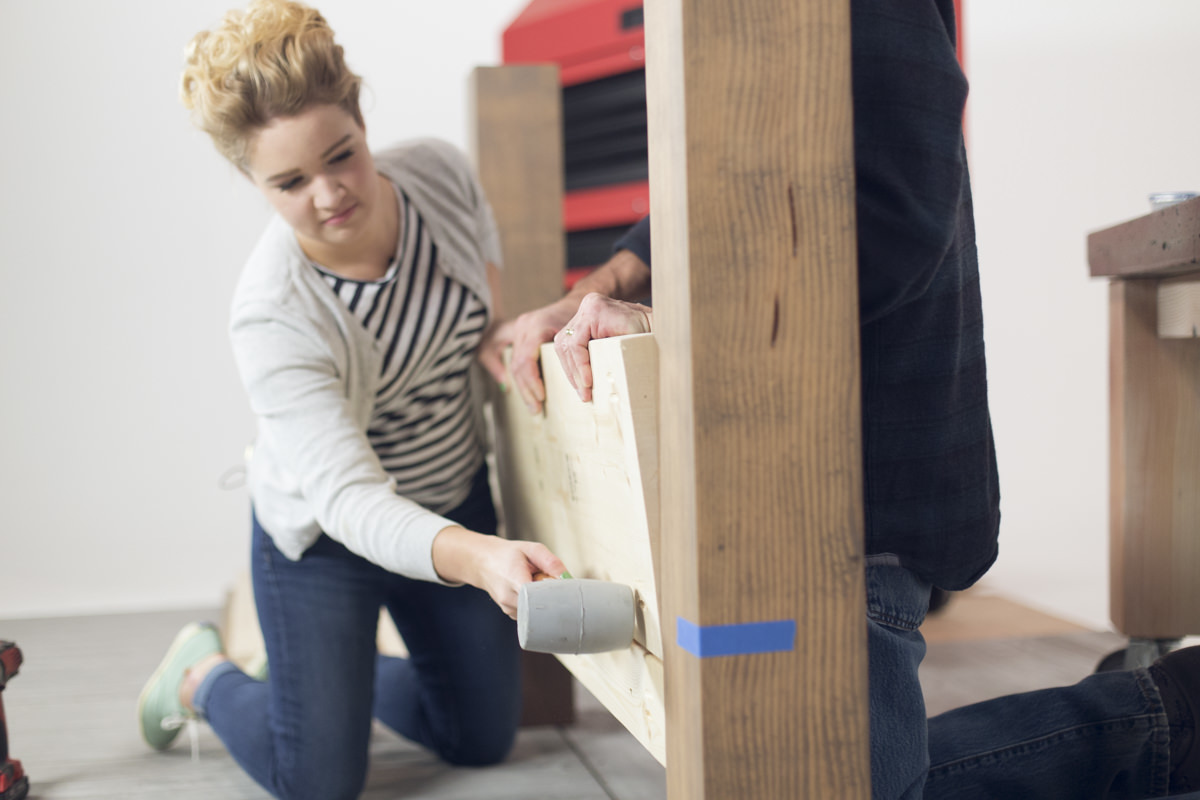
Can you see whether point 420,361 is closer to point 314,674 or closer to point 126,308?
point 314,674

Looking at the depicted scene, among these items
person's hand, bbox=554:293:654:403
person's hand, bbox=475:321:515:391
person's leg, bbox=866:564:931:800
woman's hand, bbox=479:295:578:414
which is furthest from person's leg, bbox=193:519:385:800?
person's leg, bbox=866:564:931:800

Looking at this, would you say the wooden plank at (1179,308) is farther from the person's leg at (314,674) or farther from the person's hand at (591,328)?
the person's leg at (314,674)

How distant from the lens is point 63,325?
2.69 m

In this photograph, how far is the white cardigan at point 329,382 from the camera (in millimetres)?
1067

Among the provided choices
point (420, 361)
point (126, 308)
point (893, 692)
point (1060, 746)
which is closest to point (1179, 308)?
point (1060, 746)

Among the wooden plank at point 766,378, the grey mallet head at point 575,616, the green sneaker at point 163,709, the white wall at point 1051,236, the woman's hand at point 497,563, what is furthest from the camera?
the white wall at point 1051,236

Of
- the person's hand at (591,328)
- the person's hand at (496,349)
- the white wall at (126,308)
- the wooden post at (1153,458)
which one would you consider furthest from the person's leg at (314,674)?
the white wall at (126,308)

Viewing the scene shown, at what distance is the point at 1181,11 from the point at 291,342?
7.42 feet

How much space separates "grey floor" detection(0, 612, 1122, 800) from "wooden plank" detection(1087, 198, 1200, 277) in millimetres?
767

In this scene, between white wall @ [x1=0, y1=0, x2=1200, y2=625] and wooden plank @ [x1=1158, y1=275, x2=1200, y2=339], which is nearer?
wooden plank @ [x1=1158, y1=275, x2=1200, y2=339]

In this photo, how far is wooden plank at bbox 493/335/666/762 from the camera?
0.69m

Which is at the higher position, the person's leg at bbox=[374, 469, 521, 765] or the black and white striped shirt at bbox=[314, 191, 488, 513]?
the black and white striped shirt at bbox=[314, 191, 488, 513]

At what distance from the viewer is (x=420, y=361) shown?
1.33 metres

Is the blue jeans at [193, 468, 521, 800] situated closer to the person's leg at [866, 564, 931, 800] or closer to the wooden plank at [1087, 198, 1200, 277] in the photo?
the person's leg at [866, 564, 931, 800]
